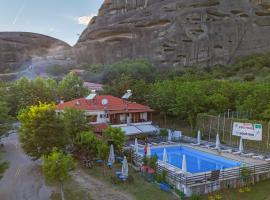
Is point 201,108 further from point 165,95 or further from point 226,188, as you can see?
point 226,188

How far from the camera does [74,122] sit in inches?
992

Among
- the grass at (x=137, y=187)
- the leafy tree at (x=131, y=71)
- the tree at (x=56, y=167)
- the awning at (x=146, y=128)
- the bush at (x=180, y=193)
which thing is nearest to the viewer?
the tree at (x=56, y=167)

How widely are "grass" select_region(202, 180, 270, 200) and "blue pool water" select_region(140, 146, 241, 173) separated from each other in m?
4.25

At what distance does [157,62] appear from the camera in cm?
6438

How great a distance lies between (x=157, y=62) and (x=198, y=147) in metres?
36.7

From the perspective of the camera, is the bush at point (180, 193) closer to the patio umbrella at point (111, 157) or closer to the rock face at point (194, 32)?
the patio umbrella at point (111, 157)

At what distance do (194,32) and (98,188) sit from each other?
49994 mm

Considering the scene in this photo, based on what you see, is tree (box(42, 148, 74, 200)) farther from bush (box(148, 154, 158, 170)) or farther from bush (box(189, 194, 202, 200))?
bush (box(148, 154, 158, 170))

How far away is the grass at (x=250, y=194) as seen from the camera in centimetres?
1828

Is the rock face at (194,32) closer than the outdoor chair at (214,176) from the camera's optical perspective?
No

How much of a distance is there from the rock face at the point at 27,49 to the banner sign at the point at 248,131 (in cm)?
5897

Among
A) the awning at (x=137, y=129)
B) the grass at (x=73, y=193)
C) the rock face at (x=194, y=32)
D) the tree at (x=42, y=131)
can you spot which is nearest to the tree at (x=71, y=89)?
the awning at (x=137, y=129)

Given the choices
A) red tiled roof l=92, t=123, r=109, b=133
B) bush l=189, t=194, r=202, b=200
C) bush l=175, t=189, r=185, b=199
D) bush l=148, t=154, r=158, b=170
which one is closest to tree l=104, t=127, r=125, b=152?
bush l=148, t=154, r=158, b=170

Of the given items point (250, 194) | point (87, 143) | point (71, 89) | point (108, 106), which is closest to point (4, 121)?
point (87, 143)
